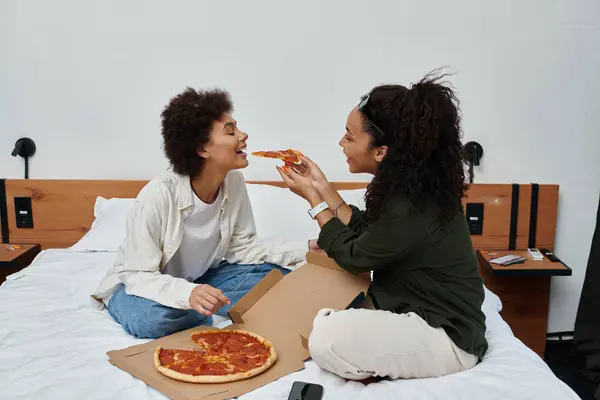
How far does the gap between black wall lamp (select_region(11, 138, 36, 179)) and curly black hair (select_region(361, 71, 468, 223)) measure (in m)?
1.92

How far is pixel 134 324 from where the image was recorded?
5.49 feet

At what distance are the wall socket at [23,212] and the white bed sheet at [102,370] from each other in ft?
2.86

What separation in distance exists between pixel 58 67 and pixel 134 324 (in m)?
1.58

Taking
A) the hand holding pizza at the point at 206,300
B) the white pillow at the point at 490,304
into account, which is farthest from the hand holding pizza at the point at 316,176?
the white pillow at the point at 490,304

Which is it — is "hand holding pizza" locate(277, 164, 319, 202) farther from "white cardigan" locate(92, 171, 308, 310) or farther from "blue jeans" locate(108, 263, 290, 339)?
"blue jeans" locate(108, 263, 290, 339)

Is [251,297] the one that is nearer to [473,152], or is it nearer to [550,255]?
[473,152]

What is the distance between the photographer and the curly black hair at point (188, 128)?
6.11 ft

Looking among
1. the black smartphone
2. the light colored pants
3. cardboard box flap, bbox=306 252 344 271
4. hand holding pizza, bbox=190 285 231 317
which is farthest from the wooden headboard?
the black smartphone

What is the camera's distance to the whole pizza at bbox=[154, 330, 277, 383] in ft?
4.50

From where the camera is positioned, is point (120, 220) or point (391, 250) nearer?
point (391, 250)

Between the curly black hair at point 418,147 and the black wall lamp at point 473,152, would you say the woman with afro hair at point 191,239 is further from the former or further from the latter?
the black wall lamp at point 473,152

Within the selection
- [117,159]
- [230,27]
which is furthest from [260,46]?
[117,159]

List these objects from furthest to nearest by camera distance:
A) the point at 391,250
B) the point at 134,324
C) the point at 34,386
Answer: the point at 134,324, the point at 391,250, the point at 34,386

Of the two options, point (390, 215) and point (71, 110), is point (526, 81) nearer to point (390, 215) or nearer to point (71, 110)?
point (390, 215)
